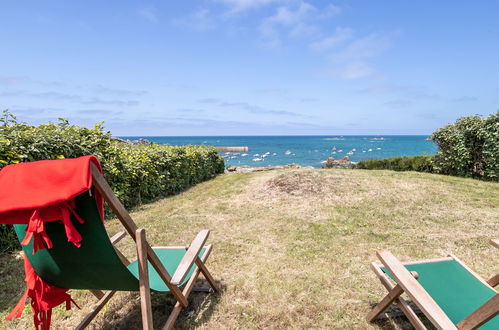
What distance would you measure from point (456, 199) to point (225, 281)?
24.5ft

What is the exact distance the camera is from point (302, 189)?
884 cm

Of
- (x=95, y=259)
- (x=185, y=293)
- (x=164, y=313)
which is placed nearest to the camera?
(x=95, y=259)

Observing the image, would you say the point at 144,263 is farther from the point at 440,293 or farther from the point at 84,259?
the point at 440,293

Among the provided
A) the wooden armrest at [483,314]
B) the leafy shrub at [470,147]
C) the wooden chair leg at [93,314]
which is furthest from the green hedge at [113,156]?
the leafy shrub at [470,147]

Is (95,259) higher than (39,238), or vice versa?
(39,238)

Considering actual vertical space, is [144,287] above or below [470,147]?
below

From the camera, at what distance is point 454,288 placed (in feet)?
8.63

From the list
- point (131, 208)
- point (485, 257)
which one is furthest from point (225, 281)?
point (131, 208)

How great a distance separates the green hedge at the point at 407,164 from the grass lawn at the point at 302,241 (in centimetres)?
321

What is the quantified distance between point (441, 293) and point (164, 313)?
300cm

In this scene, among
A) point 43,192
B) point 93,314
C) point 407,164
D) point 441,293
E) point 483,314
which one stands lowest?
point 93,314

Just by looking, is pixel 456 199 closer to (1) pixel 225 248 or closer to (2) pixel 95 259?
(1) pixel 225 248

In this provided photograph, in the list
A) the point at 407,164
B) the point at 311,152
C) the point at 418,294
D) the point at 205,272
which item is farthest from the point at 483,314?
the point at 311,152

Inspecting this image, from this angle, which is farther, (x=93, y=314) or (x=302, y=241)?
(x=302, y=241)
